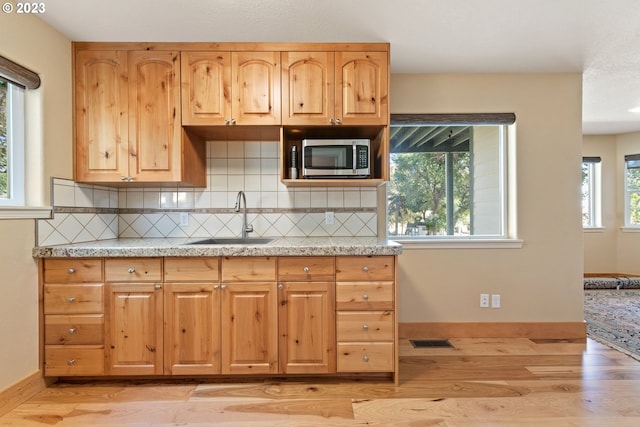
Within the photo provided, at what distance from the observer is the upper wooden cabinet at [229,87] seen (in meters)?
2.29

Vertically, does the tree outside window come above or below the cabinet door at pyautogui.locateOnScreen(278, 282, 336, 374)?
above

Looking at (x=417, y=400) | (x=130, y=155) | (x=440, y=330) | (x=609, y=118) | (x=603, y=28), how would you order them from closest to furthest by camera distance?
(x=417, y=400) → (x=603, y=28) → (x=130, y=155) → (x=440, y=330) → (x=609, y=118)

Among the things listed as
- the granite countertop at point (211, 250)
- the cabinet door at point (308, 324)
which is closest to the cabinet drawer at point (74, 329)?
the granite countertop at point (211, 250)

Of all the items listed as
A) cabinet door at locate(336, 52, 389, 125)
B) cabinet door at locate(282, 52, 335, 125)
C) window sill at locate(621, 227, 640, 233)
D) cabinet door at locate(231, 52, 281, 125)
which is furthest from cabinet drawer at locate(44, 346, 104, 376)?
window sill at locate(621, 227, 640, 233)

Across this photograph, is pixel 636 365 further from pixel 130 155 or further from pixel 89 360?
pixel 130 155

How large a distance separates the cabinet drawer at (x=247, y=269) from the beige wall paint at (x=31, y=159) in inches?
45.7

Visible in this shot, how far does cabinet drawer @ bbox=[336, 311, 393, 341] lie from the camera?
6.72 ft

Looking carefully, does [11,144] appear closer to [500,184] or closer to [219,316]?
[219,316]

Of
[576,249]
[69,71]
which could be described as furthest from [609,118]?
[69,71]

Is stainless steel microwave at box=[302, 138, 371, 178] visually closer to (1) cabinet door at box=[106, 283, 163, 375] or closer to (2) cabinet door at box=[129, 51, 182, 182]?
(2) cabinet door at box=[129, 51, 182, 182]

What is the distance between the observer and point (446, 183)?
309 centimetres

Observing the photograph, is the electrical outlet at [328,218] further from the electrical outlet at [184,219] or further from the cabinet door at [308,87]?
the electrical outlet at [184,219]

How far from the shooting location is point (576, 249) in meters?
2.88

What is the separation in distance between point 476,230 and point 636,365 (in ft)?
4.67
